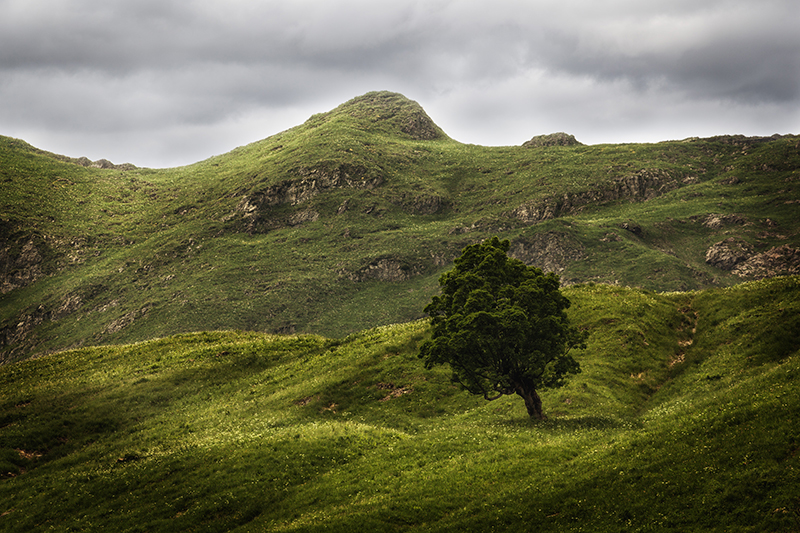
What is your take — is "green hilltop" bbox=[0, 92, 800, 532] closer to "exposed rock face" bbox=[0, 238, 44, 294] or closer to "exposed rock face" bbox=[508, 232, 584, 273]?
"exposed rock face" bbox=[508, 232, 584, 273]

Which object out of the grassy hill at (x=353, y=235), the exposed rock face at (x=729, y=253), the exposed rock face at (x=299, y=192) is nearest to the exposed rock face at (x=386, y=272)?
the grassy hill at (x=353, y=235)

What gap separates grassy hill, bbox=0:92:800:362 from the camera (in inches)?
4887

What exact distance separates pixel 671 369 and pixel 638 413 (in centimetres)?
1024

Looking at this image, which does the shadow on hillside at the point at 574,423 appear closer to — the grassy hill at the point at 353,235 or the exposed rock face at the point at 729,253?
the grassy hill at the point at 353,235

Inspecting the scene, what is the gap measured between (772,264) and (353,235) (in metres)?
117

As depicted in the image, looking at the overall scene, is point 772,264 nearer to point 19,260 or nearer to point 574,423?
point 574,423

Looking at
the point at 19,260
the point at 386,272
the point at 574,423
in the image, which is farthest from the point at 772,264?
the point at 19,260

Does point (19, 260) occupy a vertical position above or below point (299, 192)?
below

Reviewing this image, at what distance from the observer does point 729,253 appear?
12012 cm

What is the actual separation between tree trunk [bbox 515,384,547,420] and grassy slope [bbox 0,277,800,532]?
3.71 ft

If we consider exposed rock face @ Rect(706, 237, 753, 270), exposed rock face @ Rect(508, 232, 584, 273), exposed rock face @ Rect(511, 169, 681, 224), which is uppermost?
exposed rock face @ Rect(511, 169, 681, 224)

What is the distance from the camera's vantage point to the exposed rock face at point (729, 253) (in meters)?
119

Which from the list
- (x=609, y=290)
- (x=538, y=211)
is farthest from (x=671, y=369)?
(x=538, y=211)

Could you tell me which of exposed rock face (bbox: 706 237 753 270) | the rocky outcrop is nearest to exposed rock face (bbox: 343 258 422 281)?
exposed rock face (bbox: 706 237 753 270)
